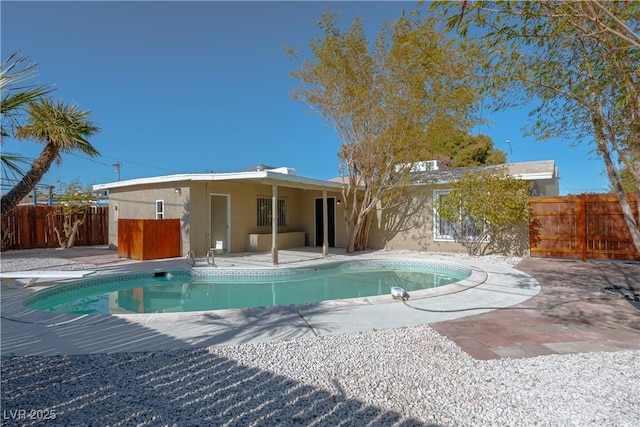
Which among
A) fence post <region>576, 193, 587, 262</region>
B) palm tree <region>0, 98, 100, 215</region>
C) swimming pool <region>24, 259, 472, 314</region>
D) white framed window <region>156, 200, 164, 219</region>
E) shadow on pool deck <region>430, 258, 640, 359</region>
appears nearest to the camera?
shadow on pool deck <region>430, 258, 640, 359</region>

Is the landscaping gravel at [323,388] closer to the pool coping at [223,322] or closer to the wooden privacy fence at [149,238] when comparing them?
the pool coping at [223,322]

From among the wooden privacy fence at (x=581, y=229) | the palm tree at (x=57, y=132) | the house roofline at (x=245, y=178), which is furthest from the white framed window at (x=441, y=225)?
the palm tree at (x=57, y=132)

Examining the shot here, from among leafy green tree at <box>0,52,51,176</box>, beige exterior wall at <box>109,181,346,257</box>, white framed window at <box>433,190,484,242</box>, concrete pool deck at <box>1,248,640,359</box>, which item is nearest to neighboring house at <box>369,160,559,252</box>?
white framed window at <box>433,190,484,242</box>

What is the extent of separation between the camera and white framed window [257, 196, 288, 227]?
16.3 metres

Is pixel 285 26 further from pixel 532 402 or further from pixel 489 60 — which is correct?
pixel 532 402

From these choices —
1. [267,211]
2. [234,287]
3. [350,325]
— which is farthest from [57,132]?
[267,211]

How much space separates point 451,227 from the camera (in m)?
14.6

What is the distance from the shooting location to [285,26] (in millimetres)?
13938

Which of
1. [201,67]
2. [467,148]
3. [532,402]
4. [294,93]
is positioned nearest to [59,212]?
[201,67]

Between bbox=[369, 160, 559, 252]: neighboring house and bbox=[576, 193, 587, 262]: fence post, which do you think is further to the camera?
bbox=[369, 160, 559, 252]: neighboring house

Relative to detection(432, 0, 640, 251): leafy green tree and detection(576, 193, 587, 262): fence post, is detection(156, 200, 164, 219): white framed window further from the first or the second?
detection(576, 193, 587, 262): fence post

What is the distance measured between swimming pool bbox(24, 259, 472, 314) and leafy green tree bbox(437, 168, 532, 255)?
2.39 meters

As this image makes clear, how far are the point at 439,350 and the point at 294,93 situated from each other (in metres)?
12.0

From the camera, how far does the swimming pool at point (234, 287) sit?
8.10m
